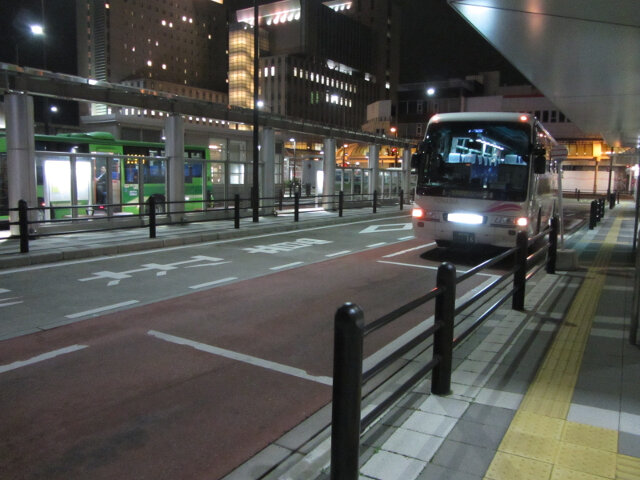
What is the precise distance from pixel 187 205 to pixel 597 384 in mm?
17547

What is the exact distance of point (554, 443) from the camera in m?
3.41

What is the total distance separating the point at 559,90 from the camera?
1162 centimetres

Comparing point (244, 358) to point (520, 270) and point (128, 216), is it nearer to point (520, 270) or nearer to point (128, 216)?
point (520, 270)

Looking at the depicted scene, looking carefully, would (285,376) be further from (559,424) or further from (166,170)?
(166,170)

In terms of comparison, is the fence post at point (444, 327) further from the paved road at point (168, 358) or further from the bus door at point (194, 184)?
the bus door at point (194, 184)

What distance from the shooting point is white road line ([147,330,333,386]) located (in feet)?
16.0

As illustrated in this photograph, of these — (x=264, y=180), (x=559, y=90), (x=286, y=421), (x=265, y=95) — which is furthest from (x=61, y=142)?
(x=265, y=95)

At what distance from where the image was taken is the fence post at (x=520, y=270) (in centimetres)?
657

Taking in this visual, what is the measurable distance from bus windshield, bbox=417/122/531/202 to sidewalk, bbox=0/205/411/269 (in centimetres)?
660

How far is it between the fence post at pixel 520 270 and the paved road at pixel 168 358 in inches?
48.8

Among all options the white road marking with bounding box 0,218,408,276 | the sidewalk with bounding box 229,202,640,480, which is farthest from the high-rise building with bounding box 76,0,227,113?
the sidewalk with bounding box 229,202,640,480

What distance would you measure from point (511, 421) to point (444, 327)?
827 mm

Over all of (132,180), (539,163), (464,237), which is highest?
(539,163)

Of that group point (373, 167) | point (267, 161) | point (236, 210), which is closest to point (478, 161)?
point (236, 210)
